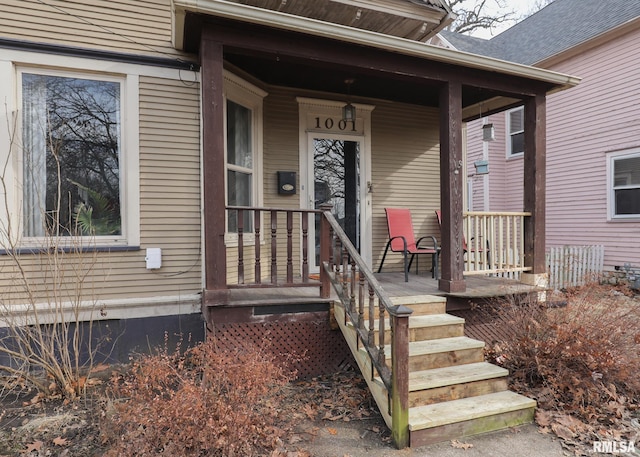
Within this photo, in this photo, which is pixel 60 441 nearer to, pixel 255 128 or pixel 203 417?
pixel 203 417

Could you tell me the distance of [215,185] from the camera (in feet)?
10.3

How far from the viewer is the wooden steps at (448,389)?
8.18ft

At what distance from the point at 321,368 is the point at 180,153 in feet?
8.20

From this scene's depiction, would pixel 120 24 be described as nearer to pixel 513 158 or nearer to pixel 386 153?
pixel 386 153

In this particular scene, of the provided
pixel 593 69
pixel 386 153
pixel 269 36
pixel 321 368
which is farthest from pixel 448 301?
pixel 593 69

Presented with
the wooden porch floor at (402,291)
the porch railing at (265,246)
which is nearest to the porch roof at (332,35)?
the porch railing at (265,246)

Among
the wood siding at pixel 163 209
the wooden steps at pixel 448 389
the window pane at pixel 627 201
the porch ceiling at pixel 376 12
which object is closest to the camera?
the wooden steps at pixel 448 389

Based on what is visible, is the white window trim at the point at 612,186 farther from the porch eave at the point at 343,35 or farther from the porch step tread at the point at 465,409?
the porch step tread at the point at 465,409

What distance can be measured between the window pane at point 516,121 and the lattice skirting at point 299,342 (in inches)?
343

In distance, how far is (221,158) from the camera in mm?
3150

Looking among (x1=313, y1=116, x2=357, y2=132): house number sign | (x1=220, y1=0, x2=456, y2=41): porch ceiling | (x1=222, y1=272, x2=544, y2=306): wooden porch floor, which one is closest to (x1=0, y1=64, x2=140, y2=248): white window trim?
(x1=222, y1=272, x2=544, y2=306): wooden porch floor

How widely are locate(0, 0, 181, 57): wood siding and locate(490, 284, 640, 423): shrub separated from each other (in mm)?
4218

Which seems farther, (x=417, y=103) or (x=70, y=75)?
(x=417, y=103)

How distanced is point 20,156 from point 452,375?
4106 millimetres
